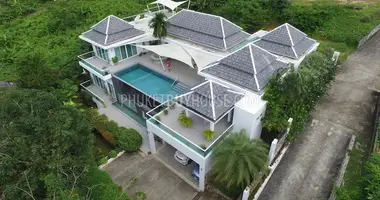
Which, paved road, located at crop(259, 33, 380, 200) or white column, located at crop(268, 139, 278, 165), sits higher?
white column, located at crop(268, 139, 278, 165)

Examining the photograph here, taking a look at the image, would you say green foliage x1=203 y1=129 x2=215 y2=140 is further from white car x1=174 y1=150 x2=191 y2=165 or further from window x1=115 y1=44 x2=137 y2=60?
window x1=115 y1=44 x2=137 y2=60

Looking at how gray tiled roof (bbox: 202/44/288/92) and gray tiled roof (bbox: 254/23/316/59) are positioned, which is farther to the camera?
gray tiled roof (bbox: 254/23/316/59)

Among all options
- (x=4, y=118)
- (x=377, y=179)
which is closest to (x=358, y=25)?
(x=377, y=179)

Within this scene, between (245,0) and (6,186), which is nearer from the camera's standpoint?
(6,186)

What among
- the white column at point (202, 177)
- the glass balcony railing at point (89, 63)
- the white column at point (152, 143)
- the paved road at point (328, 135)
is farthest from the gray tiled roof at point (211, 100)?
the glass balcony railing at point (89, 63)

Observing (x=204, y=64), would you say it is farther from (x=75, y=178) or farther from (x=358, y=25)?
(x=358, y=25)

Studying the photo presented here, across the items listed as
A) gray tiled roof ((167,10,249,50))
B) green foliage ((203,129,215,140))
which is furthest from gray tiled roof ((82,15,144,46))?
green foliage ((203,129,215,140))

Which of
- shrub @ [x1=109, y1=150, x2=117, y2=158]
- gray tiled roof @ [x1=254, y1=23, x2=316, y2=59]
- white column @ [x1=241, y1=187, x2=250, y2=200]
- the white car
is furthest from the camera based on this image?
gray tiled roof @ [x1=254, y1=23, x2=316, y2=59]
